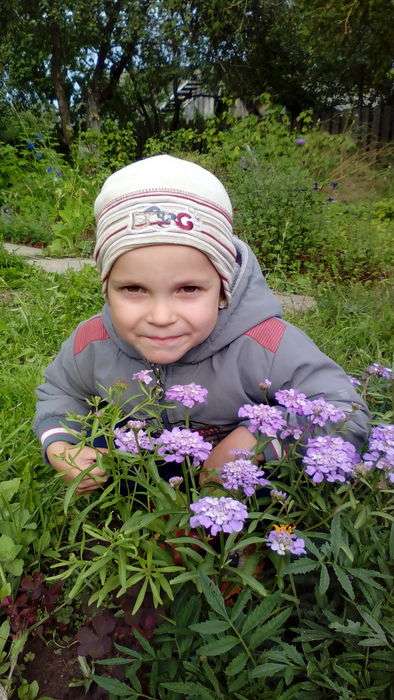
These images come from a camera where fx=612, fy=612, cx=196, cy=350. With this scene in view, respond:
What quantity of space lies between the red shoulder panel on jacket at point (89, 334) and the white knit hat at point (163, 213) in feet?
1.22

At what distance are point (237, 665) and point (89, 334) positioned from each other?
1.24m

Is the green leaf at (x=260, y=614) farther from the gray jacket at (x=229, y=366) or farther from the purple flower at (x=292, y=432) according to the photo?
the gray jacket at (x=229, y=366)

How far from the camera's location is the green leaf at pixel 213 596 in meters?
1.13

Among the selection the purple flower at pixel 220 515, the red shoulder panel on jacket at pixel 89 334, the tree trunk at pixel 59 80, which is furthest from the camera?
the tree trunk at pixel 59 80

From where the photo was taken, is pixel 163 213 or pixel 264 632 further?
pixel 163 213

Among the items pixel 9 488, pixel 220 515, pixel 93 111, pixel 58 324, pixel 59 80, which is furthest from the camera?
pixel 93 111

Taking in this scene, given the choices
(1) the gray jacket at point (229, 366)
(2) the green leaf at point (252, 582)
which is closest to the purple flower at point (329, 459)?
(2) the green leaf at point (252, 582)

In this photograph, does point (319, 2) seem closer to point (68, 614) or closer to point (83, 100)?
point (83, 100)

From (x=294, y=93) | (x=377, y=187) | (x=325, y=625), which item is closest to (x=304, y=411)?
(x=325, y=625)

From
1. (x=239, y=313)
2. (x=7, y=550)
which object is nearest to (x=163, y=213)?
(x=239, y=313)

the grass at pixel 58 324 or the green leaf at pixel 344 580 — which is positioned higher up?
the green leaf at pixel 344 580

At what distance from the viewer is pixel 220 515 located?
1.05 meters

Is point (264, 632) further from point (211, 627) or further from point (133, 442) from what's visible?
point (133, 442)

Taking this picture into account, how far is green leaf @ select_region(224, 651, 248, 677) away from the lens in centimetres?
113
